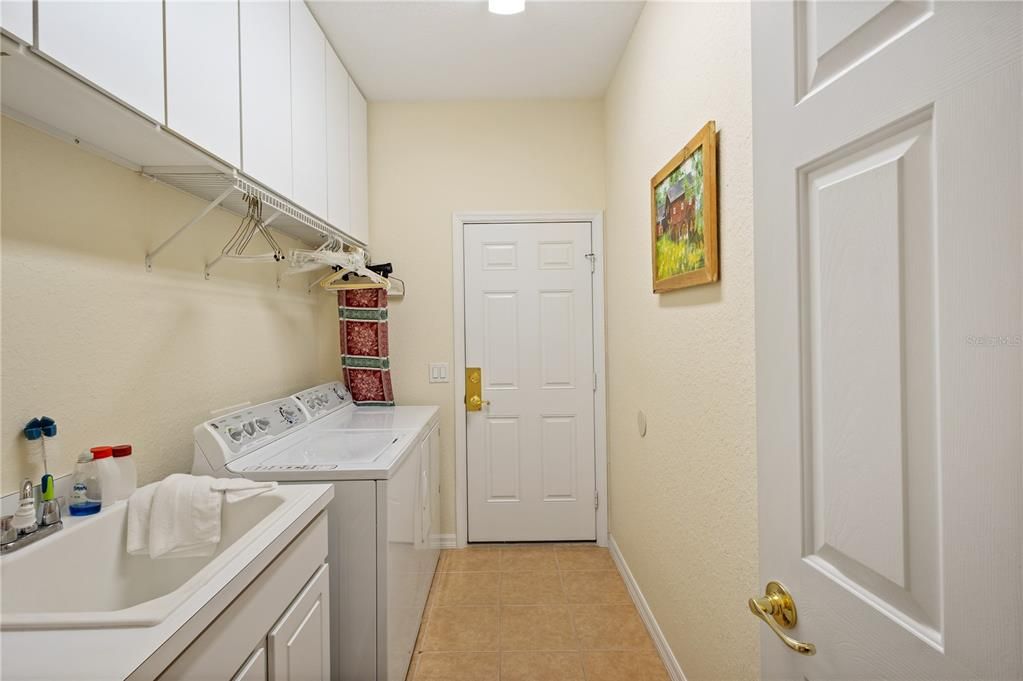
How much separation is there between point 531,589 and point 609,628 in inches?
18.6

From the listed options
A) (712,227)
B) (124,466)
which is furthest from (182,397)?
(712,227)

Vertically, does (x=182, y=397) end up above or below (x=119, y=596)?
above

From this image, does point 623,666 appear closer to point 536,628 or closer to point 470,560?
point 536,628

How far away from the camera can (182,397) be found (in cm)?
162

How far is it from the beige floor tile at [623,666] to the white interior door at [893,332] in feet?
4.42

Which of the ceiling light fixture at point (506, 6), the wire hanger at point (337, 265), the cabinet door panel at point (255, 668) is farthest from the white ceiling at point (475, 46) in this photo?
the cabinet door panel at point (255, 668)

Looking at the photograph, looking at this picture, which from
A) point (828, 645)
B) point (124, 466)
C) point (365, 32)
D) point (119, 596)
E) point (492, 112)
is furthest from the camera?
point (492, 112)

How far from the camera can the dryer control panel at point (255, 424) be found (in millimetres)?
1620

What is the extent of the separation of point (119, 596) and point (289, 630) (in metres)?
0.40

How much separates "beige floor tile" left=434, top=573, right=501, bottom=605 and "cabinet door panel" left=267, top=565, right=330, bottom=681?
114cm

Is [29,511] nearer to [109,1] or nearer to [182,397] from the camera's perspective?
[182,397]

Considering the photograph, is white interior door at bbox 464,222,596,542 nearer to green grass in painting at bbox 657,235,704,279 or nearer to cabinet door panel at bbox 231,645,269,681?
green grass in painting at bbox 657,235,704,279

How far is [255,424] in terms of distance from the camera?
180cm

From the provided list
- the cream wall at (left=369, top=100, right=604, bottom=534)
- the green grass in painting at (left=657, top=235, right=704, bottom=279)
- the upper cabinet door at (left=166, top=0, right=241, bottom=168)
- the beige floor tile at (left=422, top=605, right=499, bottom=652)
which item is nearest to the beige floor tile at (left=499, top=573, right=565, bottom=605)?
the beige floor tile at (left=422, top=605, right=499, bottom=652)
